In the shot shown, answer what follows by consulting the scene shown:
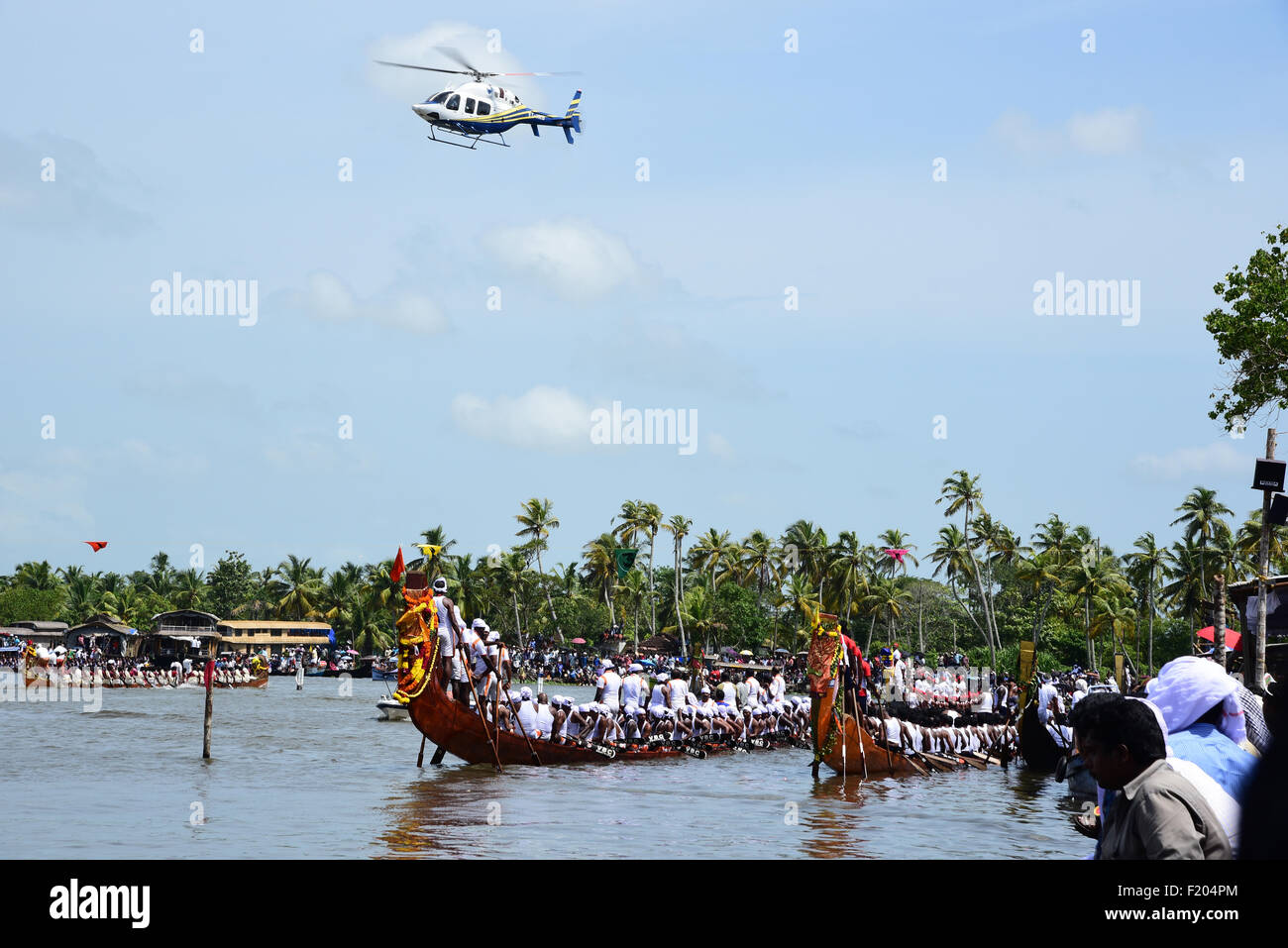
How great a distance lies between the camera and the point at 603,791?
2333cm

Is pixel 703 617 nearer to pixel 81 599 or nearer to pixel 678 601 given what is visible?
pixel 678 601

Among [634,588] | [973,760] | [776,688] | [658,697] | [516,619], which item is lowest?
[973,760]

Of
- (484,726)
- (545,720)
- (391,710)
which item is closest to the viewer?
(484,726)

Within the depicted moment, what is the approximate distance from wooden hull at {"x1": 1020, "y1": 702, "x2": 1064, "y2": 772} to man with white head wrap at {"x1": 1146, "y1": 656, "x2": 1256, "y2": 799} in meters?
24.7

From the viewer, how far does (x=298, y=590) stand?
10144cm

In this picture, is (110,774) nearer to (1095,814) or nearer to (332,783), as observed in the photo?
(332,783)

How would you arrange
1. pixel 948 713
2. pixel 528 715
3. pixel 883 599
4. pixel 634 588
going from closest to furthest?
pixel 528 715, pixel 948 713, pixel 883 599, pixel 634 588

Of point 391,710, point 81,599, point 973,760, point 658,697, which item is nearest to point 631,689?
point 658,697

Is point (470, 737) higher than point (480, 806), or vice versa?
point (470, 737)

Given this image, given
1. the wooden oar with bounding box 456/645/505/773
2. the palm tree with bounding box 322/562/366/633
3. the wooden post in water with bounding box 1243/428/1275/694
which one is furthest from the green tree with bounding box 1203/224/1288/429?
the palm tree with bounding box 322/562/366/633

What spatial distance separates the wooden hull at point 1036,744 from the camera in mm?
28906

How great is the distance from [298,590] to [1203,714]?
100869 mm

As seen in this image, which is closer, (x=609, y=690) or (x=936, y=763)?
(x=936, y=763)
